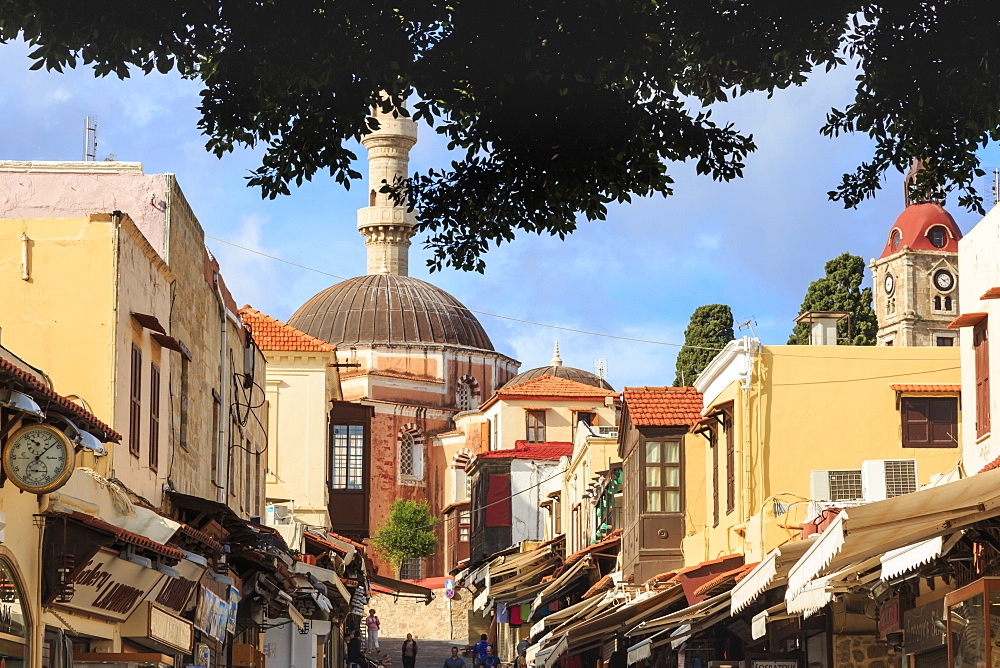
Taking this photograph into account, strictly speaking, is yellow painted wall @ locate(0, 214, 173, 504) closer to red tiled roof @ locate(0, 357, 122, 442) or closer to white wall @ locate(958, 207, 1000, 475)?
red tiled roof @ locate(0, 357, 122, 442)

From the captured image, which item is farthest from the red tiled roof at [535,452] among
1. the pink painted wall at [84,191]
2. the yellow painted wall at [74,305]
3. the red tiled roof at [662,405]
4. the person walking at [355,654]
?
the yellow painted wall at [74,305]

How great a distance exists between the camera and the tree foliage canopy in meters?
6.54

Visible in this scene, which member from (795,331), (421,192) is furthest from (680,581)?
(795,331)

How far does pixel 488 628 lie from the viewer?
55.7 metres

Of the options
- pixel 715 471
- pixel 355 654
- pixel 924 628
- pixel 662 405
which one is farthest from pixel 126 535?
pixel 355 654

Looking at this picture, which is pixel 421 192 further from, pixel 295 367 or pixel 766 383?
pixel 295 367

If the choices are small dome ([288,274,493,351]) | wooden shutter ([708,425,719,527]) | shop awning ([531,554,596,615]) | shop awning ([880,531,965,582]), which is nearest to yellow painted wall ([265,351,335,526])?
shop awning ([531,554,596,615])

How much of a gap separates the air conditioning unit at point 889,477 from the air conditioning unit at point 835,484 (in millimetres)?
500

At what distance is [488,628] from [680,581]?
3499 centimetres

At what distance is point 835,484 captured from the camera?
20.2 meters

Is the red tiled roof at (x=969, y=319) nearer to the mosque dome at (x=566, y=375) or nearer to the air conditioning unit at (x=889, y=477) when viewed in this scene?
the air conditioning unit at (x=889, y=477)

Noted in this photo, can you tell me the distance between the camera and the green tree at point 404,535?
7244cm

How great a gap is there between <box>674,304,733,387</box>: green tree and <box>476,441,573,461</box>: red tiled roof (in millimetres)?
5308

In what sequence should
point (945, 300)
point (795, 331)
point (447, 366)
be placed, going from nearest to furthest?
point (795, 331), point (447, 366), point (945, 300)
